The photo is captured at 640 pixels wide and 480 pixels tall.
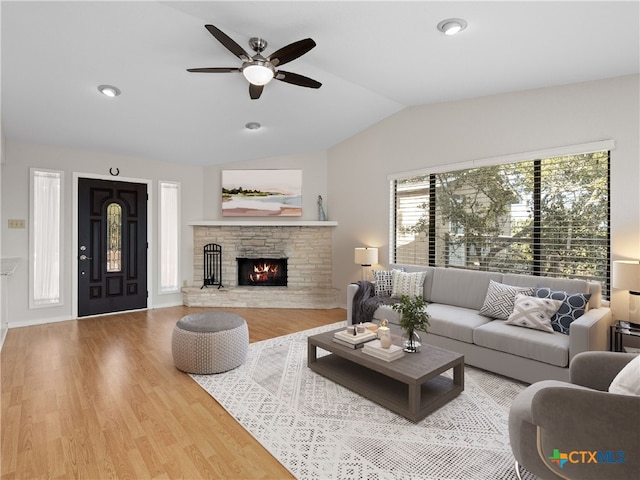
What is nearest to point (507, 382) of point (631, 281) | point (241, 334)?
point (631, 281)

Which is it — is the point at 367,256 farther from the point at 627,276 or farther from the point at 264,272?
the point at 627,276

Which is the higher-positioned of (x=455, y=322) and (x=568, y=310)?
(x=568, y=310)

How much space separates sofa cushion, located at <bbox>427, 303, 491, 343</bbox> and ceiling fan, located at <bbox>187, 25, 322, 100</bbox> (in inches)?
105

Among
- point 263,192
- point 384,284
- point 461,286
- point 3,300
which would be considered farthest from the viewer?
point 263,192

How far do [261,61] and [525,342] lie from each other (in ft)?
10.6

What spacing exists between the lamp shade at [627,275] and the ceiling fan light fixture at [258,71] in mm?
3439

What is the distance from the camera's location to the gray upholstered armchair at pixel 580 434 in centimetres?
137

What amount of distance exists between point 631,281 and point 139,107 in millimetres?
5363

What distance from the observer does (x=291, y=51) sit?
2.61 meters

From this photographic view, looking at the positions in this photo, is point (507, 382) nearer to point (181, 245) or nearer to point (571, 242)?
point (571, 242)

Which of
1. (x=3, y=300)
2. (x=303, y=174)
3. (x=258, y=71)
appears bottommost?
(x=3, y=300)

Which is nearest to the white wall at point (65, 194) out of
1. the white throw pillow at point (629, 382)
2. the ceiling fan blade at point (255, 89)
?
the ceiling fan blade at point (255, 89)

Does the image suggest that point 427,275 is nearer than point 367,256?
Yes

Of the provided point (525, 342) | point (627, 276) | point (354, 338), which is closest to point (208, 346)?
point (354, 338)
